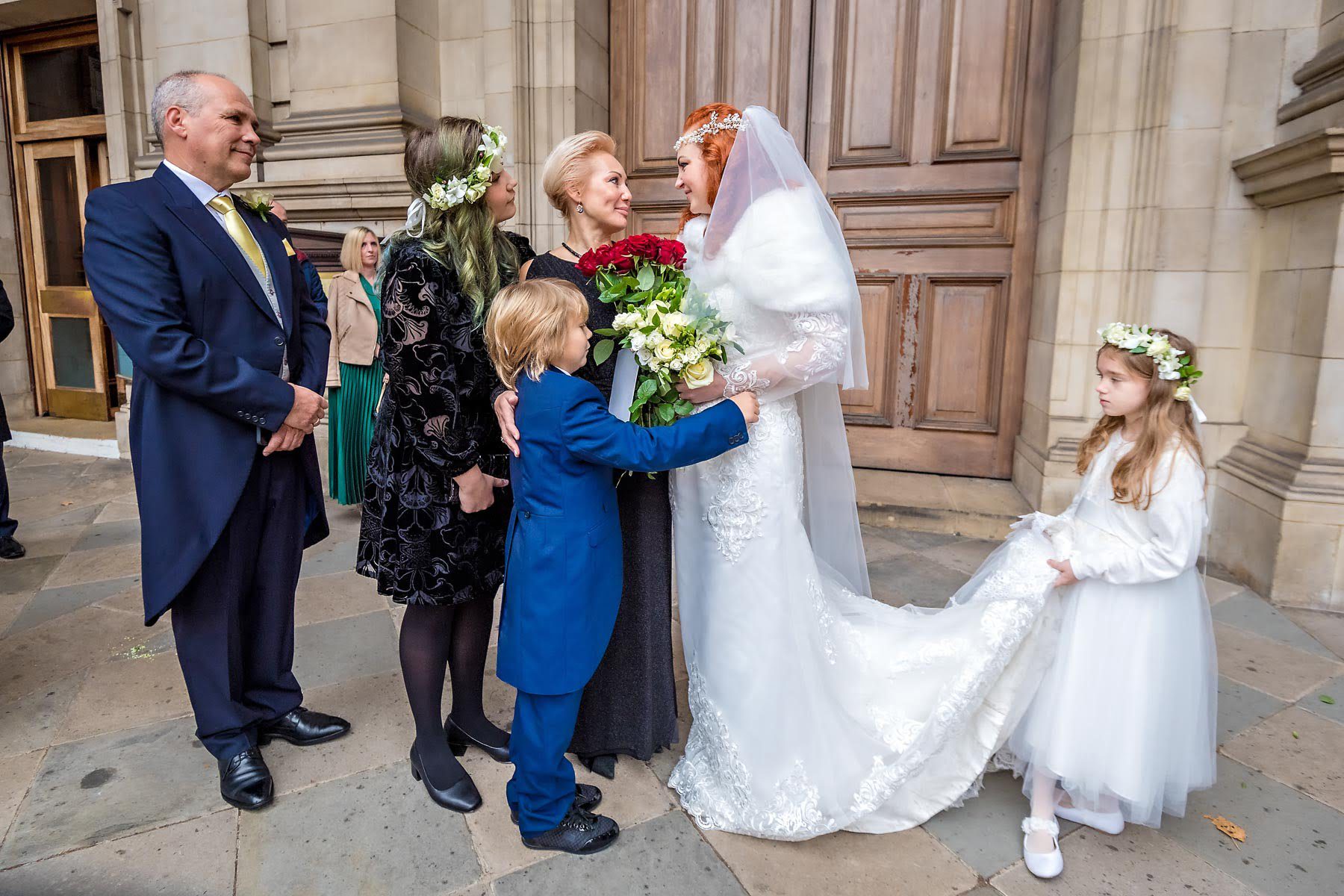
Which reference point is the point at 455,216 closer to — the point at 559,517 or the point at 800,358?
the point at 559,517

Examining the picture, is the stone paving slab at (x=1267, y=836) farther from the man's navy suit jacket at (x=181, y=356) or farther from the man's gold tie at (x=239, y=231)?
the man's gold tie at (x=239, y=231)

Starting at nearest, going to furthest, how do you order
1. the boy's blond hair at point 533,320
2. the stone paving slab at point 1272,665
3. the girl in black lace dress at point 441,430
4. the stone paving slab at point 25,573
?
the boy's blond hair at point 533,320 < the girl in black lace dress at point 441,430 < the stone paving slab at point 1272,665 < the stone paving slab at point 25,573

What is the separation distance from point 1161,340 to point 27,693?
4043 mm

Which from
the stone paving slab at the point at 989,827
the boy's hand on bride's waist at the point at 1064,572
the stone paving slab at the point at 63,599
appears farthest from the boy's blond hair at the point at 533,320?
the stone paving slab at the point at 63,599

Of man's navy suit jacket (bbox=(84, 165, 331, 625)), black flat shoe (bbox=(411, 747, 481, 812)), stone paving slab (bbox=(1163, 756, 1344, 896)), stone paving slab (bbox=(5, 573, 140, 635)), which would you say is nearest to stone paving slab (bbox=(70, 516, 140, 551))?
stone paving slab (bbox=(5, 573, 140, 635))

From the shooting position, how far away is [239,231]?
7.77 feet

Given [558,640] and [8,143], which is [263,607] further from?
[8,143]

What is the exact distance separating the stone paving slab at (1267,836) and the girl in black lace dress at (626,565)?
5.04ft

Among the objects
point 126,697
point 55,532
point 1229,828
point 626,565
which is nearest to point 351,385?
point 55,532

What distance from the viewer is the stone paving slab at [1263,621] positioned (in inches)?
135

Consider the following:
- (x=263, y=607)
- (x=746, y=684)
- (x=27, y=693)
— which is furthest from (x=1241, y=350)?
(x=27, y=693)

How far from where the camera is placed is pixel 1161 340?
212 centimetres

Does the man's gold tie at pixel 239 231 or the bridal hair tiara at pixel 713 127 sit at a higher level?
the bridal hair tiara at pixel 713 127

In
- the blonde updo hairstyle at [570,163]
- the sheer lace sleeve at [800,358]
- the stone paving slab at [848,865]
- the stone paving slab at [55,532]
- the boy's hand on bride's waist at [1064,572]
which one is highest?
the blonde updo hairstyle at [570,163]
